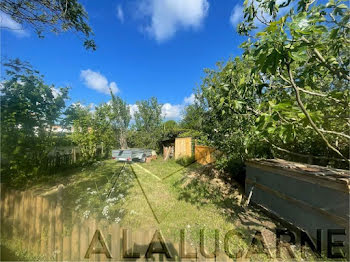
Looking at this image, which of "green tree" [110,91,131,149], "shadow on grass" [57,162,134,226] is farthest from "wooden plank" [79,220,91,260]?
"green tree" [110,91,131,149]

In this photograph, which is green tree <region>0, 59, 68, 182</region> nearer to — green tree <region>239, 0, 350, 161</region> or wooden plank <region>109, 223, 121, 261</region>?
wooden plank <region>109, 223, 121, 261</region>

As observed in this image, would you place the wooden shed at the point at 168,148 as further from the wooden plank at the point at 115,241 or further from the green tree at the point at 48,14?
the wooden plank at the point at 115,241

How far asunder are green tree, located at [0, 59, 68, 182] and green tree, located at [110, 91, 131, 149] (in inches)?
152

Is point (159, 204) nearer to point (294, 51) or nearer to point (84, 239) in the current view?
point (84, 239)

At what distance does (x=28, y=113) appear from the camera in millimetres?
2893

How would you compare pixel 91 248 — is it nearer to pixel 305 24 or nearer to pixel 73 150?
pixel 305 24

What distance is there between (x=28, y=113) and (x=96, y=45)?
1806 millimetres

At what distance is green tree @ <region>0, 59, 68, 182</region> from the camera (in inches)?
93.7

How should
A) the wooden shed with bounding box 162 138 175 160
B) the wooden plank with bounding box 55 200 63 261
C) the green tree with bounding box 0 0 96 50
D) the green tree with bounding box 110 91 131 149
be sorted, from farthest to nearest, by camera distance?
the wooden shed with bounding box 162 138 175 160 → the green tree with bounding box 110 91 131 149 → the green tree with bounding box 0 0 96 50 → the wooden plank with bounding box 55 200 63 261

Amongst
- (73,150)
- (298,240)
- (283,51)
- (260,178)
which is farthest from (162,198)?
(283,51)

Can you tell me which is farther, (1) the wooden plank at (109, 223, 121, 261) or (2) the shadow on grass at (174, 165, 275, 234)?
(2) the shadow on grass at (174, 165, 275, 234)

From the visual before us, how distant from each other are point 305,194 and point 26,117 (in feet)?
17.7

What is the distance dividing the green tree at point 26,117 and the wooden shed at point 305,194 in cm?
504

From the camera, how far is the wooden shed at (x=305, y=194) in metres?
2.41
